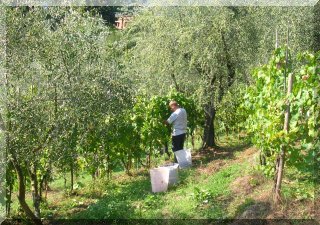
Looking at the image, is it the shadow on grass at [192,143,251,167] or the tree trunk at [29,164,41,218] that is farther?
the shadow on grass at [192,143,251,167]

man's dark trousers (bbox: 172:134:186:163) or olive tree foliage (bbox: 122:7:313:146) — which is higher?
olive tree foliage (bbox: 122:7:313:146)

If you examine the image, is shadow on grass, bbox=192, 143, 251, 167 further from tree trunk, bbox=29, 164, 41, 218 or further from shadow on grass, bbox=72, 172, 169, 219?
tree trunk, bbox=29, 164, 41, 218

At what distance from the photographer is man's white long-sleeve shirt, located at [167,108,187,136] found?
8.62 metres

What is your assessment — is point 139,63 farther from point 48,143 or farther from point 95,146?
point 48,143

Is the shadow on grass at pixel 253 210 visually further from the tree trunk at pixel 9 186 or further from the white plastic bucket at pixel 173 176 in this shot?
the tree trunk at pixel 9 186

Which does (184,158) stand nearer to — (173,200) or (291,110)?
(173,200)

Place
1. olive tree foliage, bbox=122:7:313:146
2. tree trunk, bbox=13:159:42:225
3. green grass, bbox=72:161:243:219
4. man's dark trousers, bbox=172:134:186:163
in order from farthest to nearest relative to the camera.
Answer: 1. olive tree foliage, bbox=122:7:313:146
2. man's dark trousers, bbox=172:134:186:163
3. green grass, bbox=72:161:243:219
4. tree trunk, bbox=13:159:42:225

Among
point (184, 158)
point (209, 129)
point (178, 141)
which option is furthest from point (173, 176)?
point (209, 129)

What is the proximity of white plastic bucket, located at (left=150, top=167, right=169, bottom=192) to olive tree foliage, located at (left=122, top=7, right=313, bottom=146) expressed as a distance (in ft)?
8.12

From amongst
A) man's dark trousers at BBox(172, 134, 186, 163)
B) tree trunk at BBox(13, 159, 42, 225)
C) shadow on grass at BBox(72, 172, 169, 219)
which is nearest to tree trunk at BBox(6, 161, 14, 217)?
tree trunk at BBox(13, 159, 42, 225)

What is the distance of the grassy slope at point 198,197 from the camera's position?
17.9 ft

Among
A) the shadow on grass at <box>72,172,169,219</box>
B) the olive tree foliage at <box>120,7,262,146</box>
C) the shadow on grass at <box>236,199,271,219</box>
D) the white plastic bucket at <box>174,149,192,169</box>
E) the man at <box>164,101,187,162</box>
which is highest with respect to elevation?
the olive tree foliage at <box>120,7,262,146</box>

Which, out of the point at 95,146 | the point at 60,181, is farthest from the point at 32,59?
the point at 60,181

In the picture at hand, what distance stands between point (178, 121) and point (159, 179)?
73.2 inches
